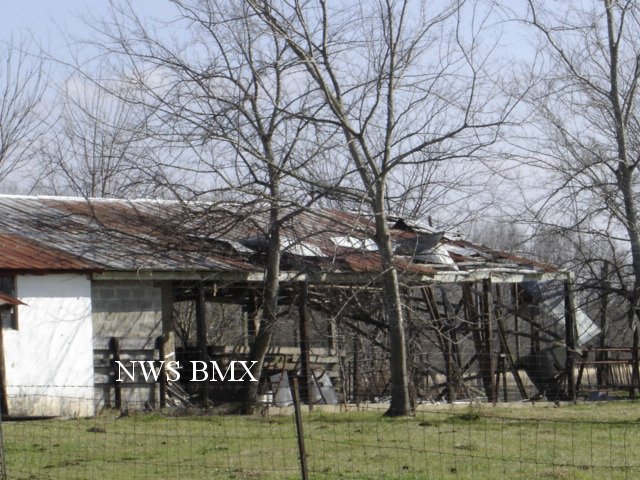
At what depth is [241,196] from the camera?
17.9 m

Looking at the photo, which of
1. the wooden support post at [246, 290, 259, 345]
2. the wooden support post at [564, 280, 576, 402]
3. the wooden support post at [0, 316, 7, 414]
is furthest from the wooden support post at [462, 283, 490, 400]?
the wooden support post at [0, 316, 7, 414]

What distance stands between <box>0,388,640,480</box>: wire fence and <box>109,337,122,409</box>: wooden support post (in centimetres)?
26

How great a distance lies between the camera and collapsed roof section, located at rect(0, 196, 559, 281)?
18906 mm

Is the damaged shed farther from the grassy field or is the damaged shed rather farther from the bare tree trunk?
the grassy field

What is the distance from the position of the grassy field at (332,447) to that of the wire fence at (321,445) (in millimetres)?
16

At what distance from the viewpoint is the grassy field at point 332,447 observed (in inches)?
445

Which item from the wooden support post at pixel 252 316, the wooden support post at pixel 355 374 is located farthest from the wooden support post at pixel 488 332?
the wooden support post at pixel 252 316

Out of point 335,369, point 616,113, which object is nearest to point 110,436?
point 335,369

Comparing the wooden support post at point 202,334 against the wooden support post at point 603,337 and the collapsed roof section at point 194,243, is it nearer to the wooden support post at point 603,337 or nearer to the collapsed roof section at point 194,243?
the collapsed roof section at point 194,243

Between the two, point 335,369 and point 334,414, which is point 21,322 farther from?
point 335,369

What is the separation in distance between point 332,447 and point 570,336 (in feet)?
37.9

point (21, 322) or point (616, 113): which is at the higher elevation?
point (616, 113)

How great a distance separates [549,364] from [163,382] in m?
8.94

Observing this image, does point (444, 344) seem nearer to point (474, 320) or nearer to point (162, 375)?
point (474, 320)
